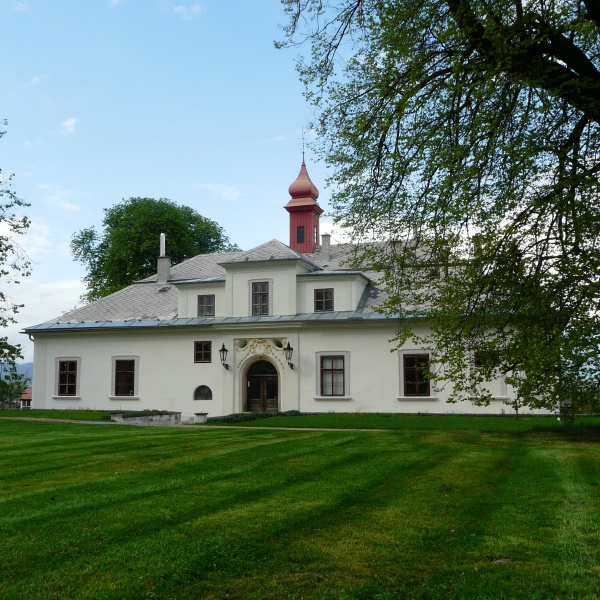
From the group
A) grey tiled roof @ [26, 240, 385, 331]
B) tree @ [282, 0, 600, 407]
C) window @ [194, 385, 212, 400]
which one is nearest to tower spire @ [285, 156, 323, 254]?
grey tiled roof @ [26, 240, 385, 331]

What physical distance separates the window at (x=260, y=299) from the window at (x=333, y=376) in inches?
133

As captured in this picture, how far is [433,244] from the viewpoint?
11734 millimetres

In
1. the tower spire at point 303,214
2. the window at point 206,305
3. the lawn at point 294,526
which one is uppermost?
the tower spire at point 303,214

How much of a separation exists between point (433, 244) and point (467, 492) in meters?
4.89

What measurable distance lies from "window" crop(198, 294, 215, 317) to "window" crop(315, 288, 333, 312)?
473cm

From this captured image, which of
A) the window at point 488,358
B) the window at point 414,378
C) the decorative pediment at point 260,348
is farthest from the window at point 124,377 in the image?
the window at point 488,358

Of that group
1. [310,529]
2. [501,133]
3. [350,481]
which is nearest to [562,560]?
[310,529]

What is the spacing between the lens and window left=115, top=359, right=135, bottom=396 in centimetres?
3008

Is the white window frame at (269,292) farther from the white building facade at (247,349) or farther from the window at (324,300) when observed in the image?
the window at (324,300)

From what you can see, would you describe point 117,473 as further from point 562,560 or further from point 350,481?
point 562,560

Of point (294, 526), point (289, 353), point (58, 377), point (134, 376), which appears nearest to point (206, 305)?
point (134, 376)

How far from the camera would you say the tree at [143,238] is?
43.2 meters

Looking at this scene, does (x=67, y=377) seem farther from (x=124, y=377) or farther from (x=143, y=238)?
(x=143, y=238)

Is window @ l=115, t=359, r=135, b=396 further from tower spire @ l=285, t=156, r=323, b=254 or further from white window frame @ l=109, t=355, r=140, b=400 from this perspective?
tower spire @ l=285, t=156, r=323, b=254
